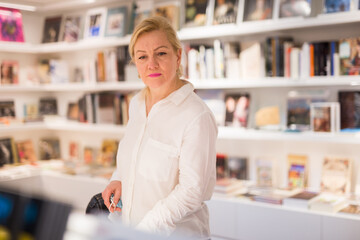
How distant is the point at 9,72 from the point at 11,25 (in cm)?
45

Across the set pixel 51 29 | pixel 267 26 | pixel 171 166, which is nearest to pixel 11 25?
pixel 51 29

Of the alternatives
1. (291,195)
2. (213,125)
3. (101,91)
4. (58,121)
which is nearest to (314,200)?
(291,195)

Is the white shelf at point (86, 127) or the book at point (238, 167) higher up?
the white shelf at point (86, 127)

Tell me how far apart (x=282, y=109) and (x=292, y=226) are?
2.91 feet

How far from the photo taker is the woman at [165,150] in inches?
62.3

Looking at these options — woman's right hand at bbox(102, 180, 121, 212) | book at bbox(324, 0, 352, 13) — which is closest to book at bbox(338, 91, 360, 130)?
book at bbox(324, 0, 352, 13)

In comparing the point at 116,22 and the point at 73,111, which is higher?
the point at 116,22

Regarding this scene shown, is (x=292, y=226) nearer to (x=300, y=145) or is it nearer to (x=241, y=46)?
(x=300, y=145)

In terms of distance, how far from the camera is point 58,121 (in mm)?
4680

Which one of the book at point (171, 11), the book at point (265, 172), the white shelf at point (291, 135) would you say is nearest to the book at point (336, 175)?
the white shelf at point (291, 135)

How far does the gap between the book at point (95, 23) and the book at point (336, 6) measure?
2.04 metres

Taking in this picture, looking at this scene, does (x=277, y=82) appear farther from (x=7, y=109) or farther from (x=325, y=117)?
(x=7, y=109)

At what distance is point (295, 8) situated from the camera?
124 inches

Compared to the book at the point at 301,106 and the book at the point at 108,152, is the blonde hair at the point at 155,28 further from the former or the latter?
the book at the point at 108,152
